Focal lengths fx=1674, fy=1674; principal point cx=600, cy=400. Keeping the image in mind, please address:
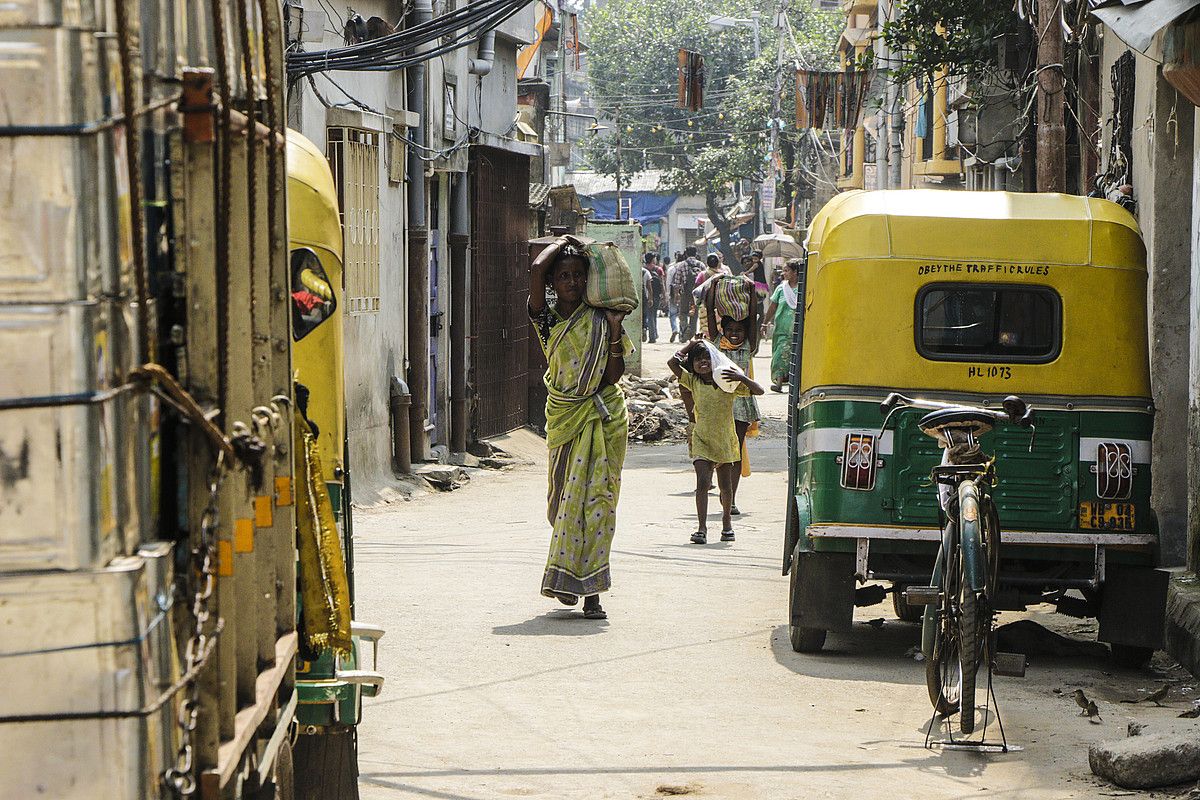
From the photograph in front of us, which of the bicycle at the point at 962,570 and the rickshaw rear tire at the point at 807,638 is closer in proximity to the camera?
the bicycle at the point at 962,570

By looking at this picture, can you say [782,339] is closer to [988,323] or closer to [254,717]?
[988,323]

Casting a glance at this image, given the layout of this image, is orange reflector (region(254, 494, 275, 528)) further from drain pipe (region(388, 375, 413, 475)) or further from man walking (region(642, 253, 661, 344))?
man walking (region(642, 253, 661, 344))

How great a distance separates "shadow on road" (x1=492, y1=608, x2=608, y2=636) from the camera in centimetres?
831

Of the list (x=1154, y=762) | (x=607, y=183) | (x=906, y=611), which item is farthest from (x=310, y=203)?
(x=607, y=183)

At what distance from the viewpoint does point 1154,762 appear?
555cm

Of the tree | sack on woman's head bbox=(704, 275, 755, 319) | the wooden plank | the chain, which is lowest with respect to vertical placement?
the wooden plank

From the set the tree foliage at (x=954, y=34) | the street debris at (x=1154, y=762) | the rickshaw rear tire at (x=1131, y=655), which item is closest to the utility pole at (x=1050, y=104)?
the tree foliage at (x=954, y=34)

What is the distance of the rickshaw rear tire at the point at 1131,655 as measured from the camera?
7734 mm

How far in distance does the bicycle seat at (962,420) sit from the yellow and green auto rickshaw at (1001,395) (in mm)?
996

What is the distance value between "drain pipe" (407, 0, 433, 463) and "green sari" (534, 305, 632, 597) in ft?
20.1

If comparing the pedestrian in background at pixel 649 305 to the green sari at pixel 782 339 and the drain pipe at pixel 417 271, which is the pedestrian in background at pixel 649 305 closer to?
the green sari at pixel 782 339

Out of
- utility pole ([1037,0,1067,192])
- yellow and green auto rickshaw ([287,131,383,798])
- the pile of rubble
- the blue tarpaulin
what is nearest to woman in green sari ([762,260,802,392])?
the pile of rubble

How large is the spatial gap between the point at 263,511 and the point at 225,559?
508 millimetres

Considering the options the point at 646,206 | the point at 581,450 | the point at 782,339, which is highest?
the point at 646,206
